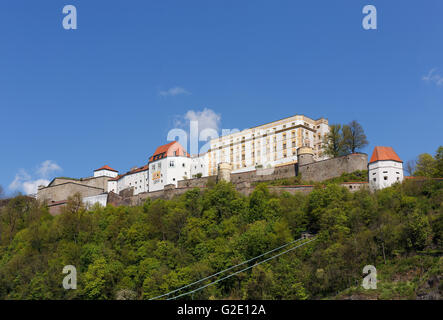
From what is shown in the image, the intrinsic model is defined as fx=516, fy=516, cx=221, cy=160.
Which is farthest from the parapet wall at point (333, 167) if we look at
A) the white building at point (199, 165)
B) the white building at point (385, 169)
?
the white building at point (199, 165)

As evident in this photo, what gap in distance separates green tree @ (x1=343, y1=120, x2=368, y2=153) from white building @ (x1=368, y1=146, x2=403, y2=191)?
1410 centimetres

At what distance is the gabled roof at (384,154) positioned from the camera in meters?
46.2

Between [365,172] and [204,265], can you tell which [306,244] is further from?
[365,172]

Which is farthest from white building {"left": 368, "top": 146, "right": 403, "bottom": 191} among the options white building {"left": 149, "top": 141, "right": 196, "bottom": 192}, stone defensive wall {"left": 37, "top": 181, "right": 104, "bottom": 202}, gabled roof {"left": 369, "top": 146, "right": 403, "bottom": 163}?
stone defensive wall {"left": 37, "top": 181, "right": 104, "bottom": 202}

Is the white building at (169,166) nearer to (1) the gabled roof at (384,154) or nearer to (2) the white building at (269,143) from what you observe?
(2) the white building at (269,143)

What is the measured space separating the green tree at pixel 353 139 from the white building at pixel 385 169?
46.3 ft

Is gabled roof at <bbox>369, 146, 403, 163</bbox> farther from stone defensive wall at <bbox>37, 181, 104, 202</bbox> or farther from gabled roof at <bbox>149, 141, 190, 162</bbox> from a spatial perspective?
stone defensive wall at <bbox>37, 181, 104, 202</bbox>

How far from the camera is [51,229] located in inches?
2071

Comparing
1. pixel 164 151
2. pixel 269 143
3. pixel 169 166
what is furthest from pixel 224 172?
pixel 269 143

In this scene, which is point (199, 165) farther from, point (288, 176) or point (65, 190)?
point (288, 176)

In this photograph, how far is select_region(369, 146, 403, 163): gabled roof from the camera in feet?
151

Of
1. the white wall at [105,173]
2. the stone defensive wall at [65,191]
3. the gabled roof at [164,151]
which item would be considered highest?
the gabled roof at [164,151]

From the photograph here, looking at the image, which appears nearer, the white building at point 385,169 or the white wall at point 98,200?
the white building at point 385,169
